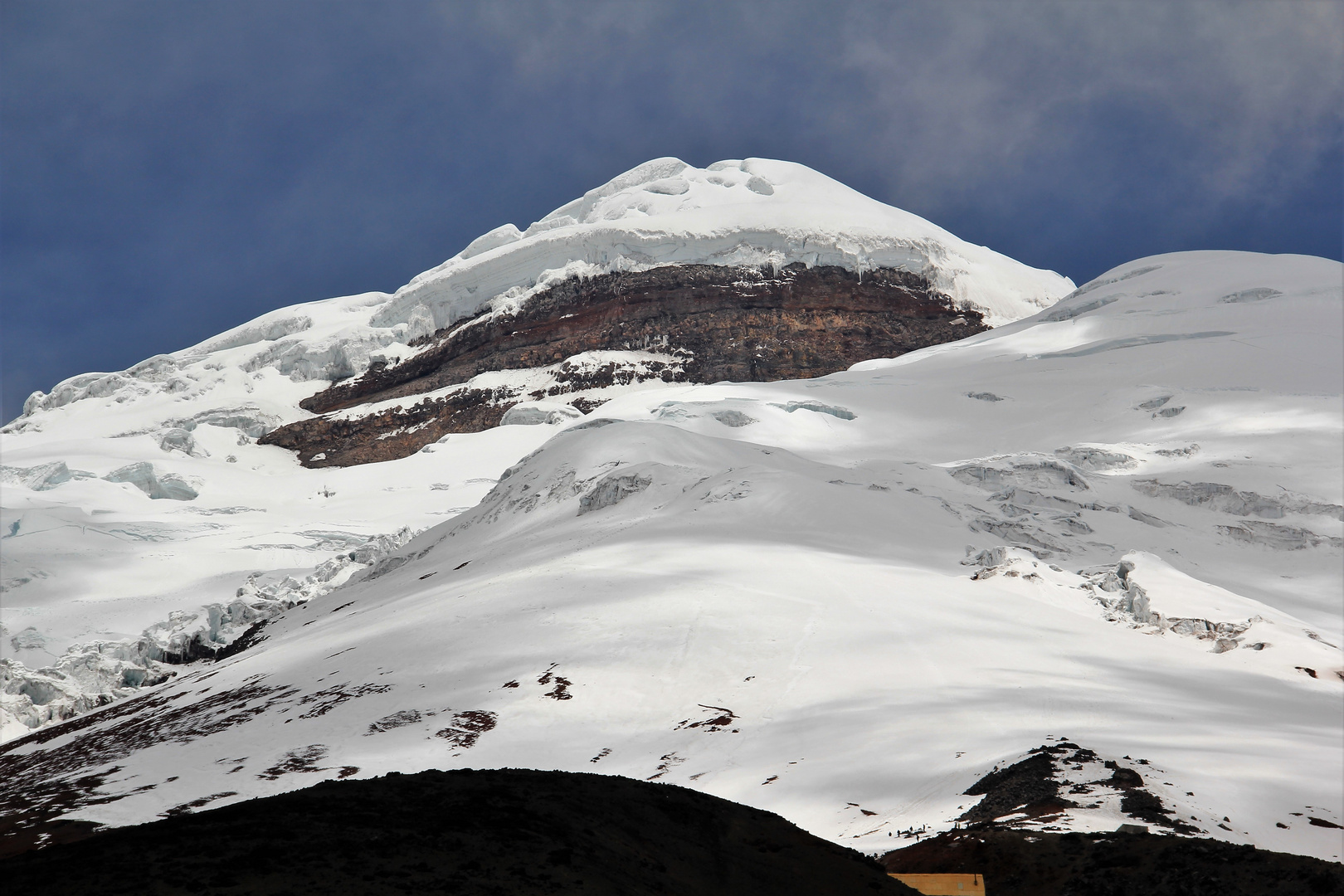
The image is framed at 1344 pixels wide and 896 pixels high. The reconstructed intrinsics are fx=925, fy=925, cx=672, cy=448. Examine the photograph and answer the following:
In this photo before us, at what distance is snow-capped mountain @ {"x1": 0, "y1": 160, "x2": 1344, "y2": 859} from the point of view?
12109mm

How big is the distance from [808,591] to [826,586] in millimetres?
525

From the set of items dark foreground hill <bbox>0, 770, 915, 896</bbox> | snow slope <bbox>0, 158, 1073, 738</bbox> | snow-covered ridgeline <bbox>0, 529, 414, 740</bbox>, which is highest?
snow slope <bbox>0, 158, 1073, 738</bbox>

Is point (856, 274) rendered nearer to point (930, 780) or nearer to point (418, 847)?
point (930, 780)

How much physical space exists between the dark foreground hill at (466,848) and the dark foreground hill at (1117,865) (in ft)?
4.31

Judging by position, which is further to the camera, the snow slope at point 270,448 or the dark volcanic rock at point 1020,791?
the snow slope at point 270,448

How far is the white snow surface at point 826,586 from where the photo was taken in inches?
485

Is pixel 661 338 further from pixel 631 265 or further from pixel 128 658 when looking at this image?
pixel 128 658

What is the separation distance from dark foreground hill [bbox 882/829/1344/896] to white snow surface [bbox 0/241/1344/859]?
697 millimetres

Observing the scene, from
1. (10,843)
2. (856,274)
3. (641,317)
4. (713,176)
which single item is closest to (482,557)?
(10,843)

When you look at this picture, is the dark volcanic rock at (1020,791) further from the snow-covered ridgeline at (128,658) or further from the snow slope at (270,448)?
the snow slope at (270,448)

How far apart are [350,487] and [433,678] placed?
32689 millimetres

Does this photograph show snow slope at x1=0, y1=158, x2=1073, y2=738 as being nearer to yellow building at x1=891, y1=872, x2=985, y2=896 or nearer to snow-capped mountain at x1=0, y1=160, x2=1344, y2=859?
snow-capped mountain at x1=0, y1=160, x2=1344, y2=859

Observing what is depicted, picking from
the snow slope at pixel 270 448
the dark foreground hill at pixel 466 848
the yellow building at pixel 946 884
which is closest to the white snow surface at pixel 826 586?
the snow slope at pixel 270 448

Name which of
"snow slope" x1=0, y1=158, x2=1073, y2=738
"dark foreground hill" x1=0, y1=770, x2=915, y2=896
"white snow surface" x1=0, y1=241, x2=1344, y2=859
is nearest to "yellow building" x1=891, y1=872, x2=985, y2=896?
"dark foreground hill" x1=0, y1=770, x2=915, y2=896
